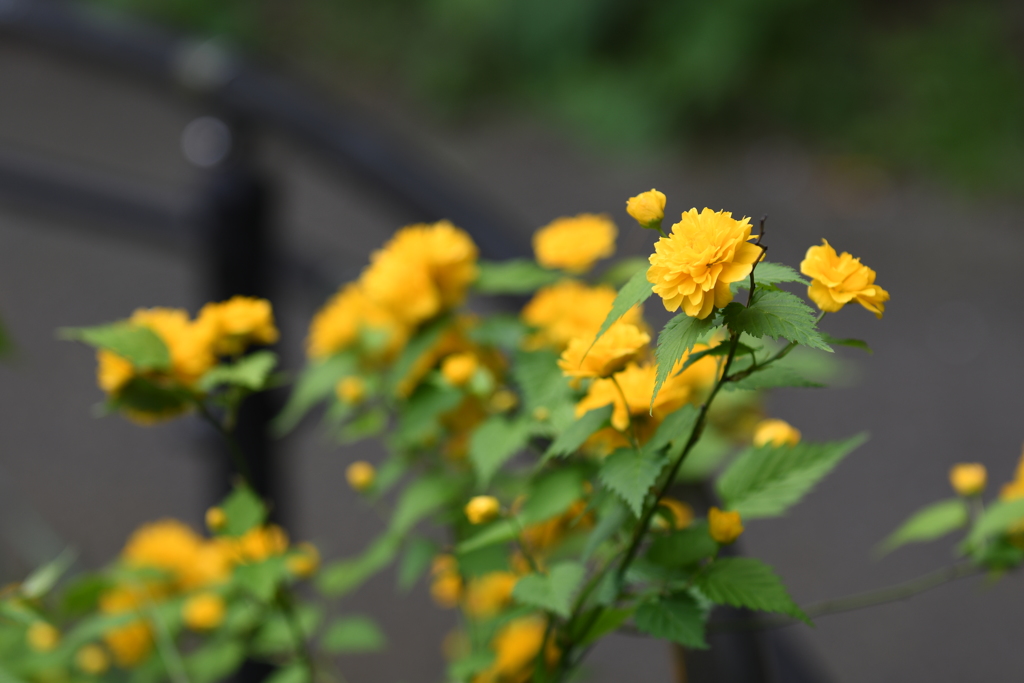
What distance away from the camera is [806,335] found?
1.03ft

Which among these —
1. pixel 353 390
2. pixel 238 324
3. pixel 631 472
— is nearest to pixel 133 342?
pixel 238 324

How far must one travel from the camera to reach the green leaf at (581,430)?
389mm

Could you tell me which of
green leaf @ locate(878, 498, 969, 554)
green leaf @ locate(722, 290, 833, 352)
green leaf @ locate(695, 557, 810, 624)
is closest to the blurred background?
green leaf @ locate(878, 498, 969, 554)

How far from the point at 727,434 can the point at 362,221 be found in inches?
105

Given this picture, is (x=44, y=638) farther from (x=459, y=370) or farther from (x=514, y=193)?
(x=514, y=193)

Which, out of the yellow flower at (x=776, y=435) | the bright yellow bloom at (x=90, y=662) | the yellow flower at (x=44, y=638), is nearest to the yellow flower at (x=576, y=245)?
the yellow flower at (x=776, y=435)

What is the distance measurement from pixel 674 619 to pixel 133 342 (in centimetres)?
32

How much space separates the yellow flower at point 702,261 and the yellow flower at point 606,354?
61 millimetres

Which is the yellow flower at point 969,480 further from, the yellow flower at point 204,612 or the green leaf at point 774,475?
the yellow flower at point 204,612

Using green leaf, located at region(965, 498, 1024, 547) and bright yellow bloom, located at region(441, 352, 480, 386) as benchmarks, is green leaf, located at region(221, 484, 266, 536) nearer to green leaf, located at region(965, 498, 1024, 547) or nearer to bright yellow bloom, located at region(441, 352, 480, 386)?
bright yellow bloom, located at region(441, 352, 480, 386)

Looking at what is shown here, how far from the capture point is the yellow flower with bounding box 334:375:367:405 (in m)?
0.63

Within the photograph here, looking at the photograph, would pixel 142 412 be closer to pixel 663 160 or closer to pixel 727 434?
pixel 727 434

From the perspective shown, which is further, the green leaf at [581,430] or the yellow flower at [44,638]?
the yellow flower at [44,638]

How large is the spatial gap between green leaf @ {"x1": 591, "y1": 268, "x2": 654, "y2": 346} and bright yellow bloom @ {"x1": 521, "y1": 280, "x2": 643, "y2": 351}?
0.16m
